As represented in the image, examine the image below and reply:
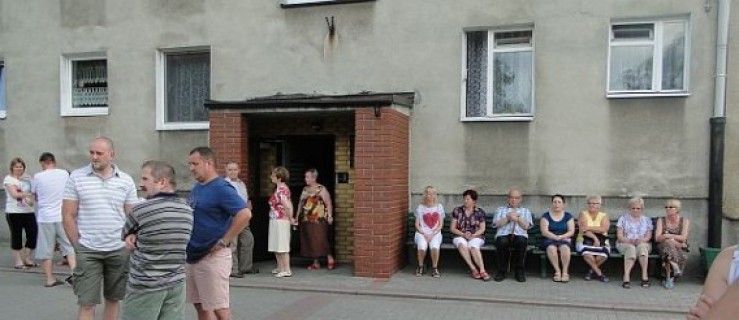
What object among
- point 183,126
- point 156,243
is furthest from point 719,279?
point 183,126

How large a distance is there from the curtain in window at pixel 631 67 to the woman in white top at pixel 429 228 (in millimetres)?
3163

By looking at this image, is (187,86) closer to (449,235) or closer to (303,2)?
(303,2)

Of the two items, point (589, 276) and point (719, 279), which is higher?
point (719, 279)

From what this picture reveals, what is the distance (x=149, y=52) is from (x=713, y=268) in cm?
1090

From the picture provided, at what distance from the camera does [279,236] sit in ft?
31.1

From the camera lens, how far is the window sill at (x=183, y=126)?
11500mm

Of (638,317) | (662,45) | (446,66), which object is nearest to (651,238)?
(638,317)

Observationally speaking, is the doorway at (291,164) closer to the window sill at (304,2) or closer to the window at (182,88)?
the window at (182,88)

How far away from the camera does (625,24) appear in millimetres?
9578

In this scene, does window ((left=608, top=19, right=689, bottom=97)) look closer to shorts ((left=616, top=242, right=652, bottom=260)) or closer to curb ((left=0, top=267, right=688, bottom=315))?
shorts ((left=616, top=242, right=652, bottom=260))

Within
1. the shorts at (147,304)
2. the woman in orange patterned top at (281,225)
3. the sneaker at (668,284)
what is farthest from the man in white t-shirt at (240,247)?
the sneaker at (668,284)

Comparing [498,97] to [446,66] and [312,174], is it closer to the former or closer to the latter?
[446,66]

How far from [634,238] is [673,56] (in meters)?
2.77

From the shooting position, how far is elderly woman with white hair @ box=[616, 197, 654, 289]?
8.76m
